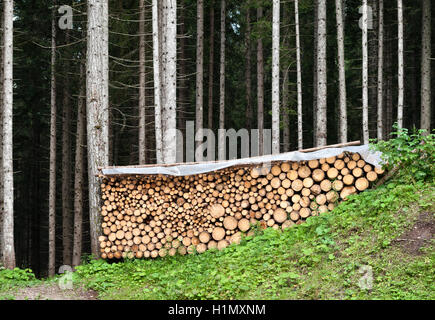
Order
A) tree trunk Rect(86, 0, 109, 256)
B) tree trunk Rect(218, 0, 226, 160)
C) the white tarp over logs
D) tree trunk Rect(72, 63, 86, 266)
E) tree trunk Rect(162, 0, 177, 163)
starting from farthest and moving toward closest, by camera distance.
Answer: tree trunk Rect(218, 0, 226, 160) → tree trunk Rect(72, 63, 86, 266) → tree trunk Rect(162, 0, 177, 163) → tree trunk Rect(86, 0, 109, 256) → the white tarp over logs

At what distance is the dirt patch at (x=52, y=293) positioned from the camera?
725cm

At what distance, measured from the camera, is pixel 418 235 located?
21.2ft

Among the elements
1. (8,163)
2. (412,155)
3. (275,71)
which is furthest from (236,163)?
(8,163)

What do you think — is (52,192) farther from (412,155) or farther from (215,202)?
(412,155)

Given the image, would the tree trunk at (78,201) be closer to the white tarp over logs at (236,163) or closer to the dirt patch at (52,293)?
the white tarp over logs at (236,163)

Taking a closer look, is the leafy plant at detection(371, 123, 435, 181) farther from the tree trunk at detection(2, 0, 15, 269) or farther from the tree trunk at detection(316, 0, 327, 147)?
the tree trunk at detection(2, 0, 15, 269)

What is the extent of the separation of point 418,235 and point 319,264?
153 cm

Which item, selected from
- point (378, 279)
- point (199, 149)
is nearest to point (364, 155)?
point (378, 279)

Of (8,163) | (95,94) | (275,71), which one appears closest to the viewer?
(95,94)

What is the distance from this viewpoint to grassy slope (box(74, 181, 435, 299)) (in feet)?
19.4

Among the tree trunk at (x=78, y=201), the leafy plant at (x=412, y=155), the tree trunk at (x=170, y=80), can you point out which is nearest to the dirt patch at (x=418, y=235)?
the leafy plant at (x=412, y=155)

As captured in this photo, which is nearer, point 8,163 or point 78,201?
point 8,163

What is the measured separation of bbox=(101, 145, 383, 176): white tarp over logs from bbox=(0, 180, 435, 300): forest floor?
705 millimetres

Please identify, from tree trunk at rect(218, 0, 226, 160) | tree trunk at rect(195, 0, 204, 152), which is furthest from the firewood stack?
tree trunk at rect(218, 0, 226, 160)
